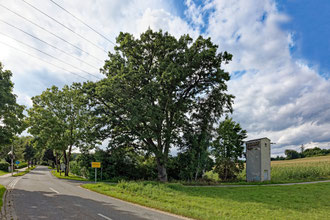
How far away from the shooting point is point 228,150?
3231 centimetres

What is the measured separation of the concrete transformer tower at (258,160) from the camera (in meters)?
28.7

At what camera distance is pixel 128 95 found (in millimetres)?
23562

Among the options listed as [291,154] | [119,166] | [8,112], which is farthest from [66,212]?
[291,154]

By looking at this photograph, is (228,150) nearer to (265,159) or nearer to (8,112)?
(265,159)

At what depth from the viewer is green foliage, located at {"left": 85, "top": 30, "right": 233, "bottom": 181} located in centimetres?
2241

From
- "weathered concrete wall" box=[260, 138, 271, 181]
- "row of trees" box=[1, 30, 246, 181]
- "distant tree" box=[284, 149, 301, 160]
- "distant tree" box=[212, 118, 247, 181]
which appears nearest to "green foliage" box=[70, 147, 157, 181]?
"row of trees" box=[1, 30, 246, 181]

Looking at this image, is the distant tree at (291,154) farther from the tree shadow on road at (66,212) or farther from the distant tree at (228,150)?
the tree shadow on road at (66,212)

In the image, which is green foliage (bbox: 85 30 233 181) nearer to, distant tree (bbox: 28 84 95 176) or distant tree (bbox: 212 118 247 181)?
distant tree (bbox: 212 118 247 181)

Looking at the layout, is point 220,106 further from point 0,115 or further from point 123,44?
point 0,115

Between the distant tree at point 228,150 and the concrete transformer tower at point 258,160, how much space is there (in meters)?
1.91

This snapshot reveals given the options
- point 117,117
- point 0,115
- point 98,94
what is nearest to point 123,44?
point 98,94

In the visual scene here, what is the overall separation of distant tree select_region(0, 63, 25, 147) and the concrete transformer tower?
93.5 ft

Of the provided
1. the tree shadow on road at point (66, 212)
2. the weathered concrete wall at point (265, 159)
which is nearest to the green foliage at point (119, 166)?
the weathered concrete wall at point (265, 159)

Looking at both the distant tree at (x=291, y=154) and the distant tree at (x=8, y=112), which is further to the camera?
the distant tree at (x=291, y=154)
